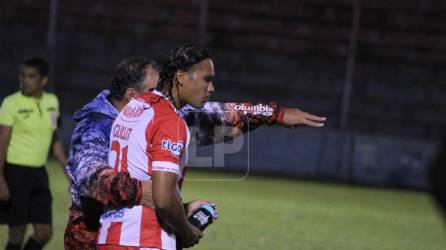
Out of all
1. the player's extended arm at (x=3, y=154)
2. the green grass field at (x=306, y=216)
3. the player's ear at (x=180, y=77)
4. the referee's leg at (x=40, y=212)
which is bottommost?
the green grass field at (x=306, y=216)

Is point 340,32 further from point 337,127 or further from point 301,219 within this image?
point 301,219

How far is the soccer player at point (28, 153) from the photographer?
8539 millimetres

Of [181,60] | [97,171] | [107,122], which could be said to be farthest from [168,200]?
[107,122]

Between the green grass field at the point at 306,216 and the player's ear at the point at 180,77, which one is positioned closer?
the player's ear at the point at 180,77

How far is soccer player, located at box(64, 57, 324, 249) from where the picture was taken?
5.06 meters

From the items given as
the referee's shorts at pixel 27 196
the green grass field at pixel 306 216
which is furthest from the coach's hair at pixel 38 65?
the green grass field at pixel 306 216

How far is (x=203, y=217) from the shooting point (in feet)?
15.6

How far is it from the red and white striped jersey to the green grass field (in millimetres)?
5207

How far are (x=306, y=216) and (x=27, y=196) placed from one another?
5963mm

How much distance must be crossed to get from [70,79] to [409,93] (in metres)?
7.75

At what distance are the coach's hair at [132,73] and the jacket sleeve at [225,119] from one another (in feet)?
1.28

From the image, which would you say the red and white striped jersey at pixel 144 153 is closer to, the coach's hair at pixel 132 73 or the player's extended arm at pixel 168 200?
the player's extended arm at pixel 168 200

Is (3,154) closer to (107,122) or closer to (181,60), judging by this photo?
(107,122)

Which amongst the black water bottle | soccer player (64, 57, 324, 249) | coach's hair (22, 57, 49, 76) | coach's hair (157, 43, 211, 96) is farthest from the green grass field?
coach's hair (157, 43, 211, 96)
